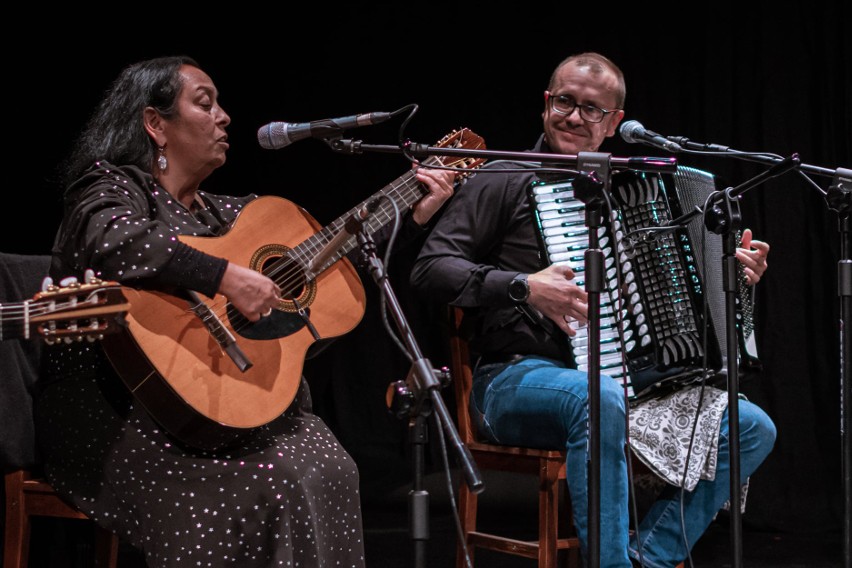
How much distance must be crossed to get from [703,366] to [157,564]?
1393mm

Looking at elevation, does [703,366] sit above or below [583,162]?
below

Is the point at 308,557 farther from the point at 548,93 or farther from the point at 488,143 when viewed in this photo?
the point at 488,143

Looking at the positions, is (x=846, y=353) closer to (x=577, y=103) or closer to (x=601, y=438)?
(x=601, y=438)

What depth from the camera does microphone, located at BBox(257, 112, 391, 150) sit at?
85.7 inches

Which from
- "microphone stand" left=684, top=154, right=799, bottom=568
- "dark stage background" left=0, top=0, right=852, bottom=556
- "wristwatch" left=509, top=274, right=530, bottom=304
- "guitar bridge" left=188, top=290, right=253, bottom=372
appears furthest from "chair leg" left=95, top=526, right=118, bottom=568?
"dark stage background" left=0, top=0, right=852, bottom=556

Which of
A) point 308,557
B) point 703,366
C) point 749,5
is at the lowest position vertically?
point 308,557

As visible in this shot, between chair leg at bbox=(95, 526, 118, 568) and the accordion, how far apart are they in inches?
49.5

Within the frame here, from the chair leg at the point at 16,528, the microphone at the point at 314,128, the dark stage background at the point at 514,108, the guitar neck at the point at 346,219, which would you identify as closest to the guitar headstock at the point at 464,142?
the guitar neck at the point at 346,219

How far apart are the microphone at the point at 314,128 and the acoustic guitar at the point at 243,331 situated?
17 centimetres

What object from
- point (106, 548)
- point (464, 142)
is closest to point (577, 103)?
point (464, 142)

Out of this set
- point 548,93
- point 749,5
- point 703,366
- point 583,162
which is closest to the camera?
point 583,162

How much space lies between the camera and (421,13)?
4.49 m

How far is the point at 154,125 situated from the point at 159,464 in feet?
2.91

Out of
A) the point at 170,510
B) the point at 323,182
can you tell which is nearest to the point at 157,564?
the point at 170,510
